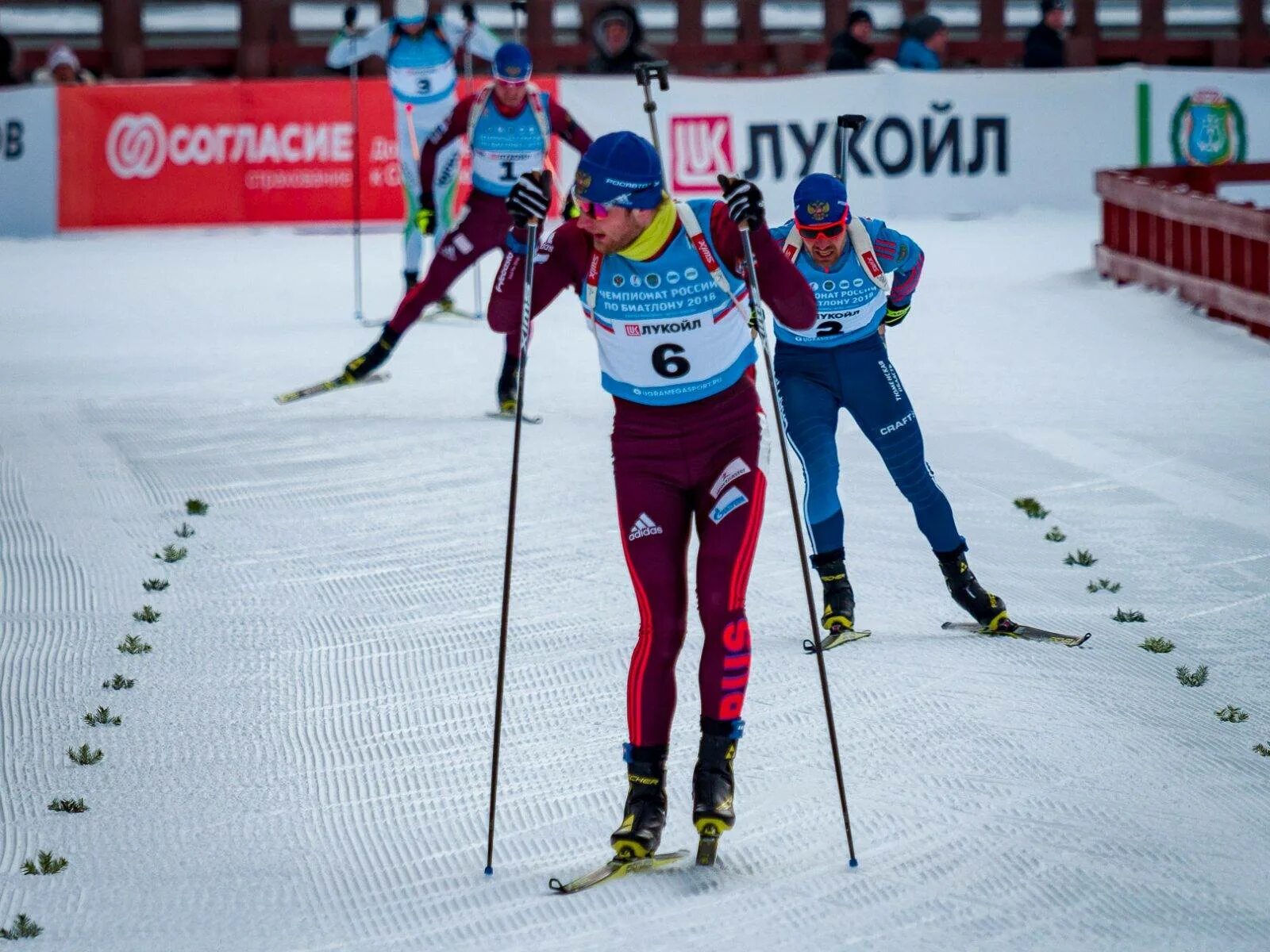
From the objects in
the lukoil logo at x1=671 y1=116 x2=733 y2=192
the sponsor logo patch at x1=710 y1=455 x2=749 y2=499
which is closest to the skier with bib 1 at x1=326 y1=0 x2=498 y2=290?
the lukoil logo at x1=671 y1=116 x2=733 y2=192

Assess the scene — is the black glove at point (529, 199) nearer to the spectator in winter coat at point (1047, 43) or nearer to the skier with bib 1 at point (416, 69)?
the skier with bib 1 at point (416, 69)

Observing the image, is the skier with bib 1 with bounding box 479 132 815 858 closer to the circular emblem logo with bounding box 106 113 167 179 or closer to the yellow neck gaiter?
the yellow neck gaiter

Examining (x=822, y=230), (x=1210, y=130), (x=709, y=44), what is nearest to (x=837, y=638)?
(x=822, y=230)

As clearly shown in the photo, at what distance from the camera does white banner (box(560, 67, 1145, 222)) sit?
19.7 m

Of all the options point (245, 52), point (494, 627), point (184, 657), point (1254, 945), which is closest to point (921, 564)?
point (494, 627)

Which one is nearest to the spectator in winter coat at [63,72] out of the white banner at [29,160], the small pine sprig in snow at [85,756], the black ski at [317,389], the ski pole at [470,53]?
the white banner at [29,160]

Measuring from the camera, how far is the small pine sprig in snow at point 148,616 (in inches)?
284

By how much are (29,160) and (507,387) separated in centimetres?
990

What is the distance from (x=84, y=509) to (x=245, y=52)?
14541 millimetres

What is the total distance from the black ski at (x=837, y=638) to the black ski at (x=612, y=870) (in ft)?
6.37

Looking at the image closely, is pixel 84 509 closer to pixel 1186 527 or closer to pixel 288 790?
pixel 288 790

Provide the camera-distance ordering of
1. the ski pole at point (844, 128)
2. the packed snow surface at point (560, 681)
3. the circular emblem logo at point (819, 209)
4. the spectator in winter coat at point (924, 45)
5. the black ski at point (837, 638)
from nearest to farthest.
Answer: the packed snow surface at point (560, 681) → the circular emblem logo at point (819, 209) → the black ski at point (837, 638) → the ski pole at point (844, 128) → the spectator in winter coat at point (924, 45)

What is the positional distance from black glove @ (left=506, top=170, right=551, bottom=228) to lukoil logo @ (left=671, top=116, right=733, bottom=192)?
14.7 m

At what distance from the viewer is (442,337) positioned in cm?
1406
